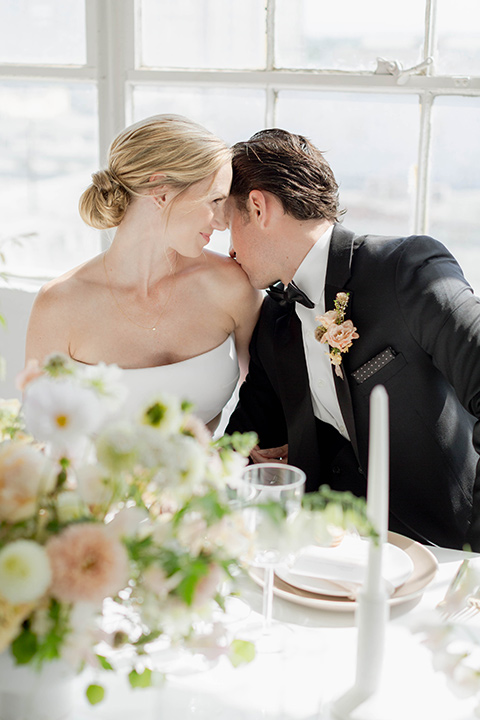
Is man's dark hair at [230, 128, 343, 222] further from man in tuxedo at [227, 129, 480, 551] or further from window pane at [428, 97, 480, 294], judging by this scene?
window pane at [428, 97, 480, 294]

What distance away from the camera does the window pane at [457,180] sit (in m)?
2.47

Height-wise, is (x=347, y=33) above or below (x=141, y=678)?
above

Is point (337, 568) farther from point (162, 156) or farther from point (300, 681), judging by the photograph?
point (162, 156)

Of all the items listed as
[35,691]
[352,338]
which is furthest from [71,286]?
[35,691]

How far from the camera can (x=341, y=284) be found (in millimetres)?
1918

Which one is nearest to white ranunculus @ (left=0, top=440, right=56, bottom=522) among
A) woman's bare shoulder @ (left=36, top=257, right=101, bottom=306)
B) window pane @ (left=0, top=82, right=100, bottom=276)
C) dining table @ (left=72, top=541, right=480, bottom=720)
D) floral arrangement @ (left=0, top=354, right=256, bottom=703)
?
floral arrangement @ (left=0, top=354, right=256, bottom=703)

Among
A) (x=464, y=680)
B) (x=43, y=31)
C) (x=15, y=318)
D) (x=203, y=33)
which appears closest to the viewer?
(x=464, y=680)

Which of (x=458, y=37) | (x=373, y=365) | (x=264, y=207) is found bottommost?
(x=373, y=365)

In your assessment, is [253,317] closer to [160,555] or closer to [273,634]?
[273,634]

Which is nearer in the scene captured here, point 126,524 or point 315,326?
point 126,524

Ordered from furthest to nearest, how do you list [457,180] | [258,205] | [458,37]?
1. [457,180]
2. [458,37]
3. [258,205]

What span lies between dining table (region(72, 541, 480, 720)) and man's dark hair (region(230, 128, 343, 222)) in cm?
105

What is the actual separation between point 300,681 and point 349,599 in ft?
0.66

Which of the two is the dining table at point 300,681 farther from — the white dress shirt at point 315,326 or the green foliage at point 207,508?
the white dress shirt at point 315,326
